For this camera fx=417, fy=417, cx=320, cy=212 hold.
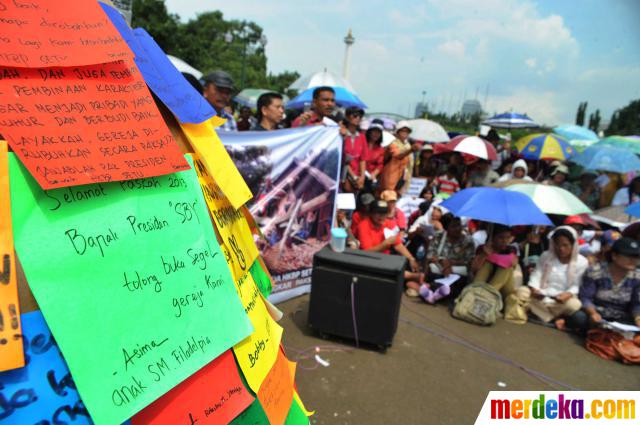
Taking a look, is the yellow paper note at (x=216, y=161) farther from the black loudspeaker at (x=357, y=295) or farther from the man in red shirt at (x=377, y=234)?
the man in red shirt at (x=377, y=234)

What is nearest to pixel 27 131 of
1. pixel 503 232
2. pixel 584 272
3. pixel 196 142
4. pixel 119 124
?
pixel 119 124

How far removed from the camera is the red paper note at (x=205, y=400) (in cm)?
96

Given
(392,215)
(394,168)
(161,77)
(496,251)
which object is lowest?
(496,251)

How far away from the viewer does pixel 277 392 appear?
4.52 feet

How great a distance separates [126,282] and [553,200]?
230 inches

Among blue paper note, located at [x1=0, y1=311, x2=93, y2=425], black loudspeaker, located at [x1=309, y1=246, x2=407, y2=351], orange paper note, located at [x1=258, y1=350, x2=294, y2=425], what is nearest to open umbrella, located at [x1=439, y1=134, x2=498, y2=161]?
black loudspeaker, located at [x1=309, y1=246, x2=407, y2=351]

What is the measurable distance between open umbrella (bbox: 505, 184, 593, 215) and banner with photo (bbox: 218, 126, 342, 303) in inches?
107

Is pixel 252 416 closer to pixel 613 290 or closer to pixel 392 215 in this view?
pixel 392 215

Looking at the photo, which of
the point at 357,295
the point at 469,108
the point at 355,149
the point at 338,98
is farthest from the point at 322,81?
the point at 469,108

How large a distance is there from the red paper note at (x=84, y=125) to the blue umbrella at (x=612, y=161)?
9.05 metres

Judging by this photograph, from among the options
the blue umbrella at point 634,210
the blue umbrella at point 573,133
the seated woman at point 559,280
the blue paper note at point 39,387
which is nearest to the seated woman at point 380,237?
the seated woman at point 559,280

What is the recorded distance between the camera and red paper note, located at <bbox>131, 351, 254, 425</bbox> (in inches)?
37.8

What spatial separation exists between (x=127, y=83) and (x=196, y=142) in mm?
258

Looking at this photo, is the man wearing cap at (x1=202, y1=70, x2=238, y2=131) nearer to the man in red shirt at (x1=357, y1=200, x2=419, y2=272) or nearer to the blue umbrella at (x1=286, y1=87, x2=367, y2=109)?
the man in red shirt at (x1=357, y1=200, x2=419, y2=272)
